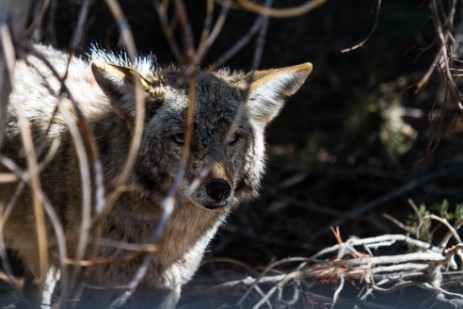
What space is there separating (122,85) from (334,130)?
17.0ft

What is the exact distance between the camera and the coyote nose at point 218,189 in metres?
4.33

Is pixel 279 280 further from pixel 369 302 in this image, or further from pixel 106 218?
pixel 106 218

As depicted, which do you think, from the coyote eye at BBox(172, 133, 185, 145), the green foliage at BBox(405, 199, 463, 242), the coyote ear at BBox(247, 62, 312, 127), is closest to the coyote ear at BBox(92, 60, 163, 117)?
the coyote eye at BBox(172, 133, 185, 145)

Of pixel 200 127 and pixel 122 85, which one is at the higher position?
pixel 122 85

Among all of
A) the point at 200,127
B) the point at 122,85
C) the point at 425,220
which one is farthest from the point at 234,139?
the point at 425,220

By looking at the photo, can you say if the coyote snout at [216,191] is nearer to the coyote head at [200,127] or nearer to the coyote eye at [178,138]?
the coyote head at [200,127]

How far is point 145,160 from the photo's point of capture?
460 centimetres

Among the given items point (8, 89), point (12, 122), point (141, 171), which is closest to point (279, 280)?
point (141, 171)

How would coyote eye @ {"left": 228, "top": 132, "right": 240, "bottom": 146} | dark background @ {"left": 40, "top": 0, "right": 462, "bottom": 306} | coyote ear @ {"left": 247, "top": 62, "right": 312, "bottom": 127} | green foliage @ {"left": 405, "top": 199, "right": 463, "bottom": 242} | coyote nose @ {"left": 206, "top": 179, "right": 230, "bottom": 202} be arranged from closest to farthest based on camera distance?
coyote nose @ {"left": 206, "top": 179, "right": 230, "bottom": 202}, coyote eye @ {"left": 228, "top": 132, "right": 240, "bottom": 146}, coyote ear @ {"left": 247, "top": 62, "right": 312, "bottom": 127}, green foliage @ {"left": 405, "top": 199, "right": 463, "bottom": 242}, dark background @ {"left": 40, "top": 0, "right": 462, "bottom": 306}

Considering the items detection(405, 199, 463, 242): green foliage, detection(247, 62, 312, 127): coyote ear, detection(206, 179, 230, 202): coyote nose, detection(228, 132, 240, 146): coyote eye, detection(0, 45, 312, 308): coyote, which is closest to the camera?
detection(206, 179, 230, 202): coyote nose

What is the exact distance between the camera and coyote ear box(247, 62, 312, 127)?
4.90m

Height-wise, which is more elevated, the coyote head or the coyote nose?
the coyote head

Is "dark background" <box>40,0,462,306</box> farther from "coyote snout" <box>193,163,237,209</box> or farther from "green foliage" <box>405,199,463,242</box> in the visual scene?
"coyote snout" <box>193,163,237,209</box>

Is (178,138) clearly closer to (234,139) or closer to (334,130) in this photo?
(234,139)
